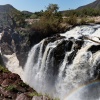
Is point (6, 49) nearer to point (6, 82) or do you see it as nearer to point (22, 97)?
point (6, 82)

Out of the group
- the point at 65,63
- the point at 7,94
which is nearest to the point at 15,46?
the point at 65,63

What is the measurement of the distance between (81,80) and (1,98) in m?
9.94

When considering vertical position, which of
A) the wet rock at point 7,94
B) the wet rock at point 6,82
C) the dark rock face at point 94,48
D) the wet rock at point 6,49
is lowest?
the wet rock at point 6,49

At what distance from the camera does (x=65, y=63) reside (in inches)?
832

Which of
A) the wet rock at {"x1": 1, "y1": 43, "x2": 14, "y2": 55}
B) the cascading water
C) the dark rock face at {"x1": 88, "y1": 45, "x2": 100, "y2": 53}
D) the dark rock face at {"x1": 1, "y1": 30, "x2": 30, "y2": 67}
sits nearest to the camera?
the cascading water

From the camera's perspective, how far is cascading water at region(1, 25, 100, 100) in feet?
63.3

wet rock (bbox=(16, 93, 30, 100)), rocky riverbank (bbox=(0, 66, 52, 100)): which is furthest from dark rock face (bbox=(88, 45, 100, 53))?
wet rock (bbox=(16, 93, 30, 100))

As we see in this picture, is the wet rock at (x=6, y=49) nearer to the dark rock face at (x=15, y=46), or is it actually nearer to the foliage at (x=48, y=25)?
the dark rock face at (x=15, y=46)

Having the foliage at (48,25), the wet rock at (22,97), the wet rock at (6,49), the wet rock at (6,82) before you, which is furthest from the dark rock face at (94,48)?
the wet rock at (6,49)

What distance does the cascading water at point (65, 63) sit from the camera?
19297mm

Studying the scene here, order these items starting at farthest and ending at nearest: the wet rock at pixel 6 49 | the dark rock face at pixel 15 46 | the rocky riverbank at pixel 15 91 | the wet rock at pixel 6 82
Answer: the wet rock at pixel 6 49, the dark rock face at pixel 15 46, the wet rock at pixel 6 82, the rocky riverbank at pixel 15 91

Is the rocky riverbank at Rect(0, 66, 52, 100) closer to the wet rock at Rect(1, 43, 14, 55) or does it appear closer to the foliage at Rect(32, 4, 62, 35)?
the foliage at Rect(32, 4, 62, 35)

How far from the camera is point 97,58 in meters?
18.3

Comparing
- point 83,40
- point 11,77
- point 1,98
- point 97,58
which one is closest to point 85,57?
point 97,58
